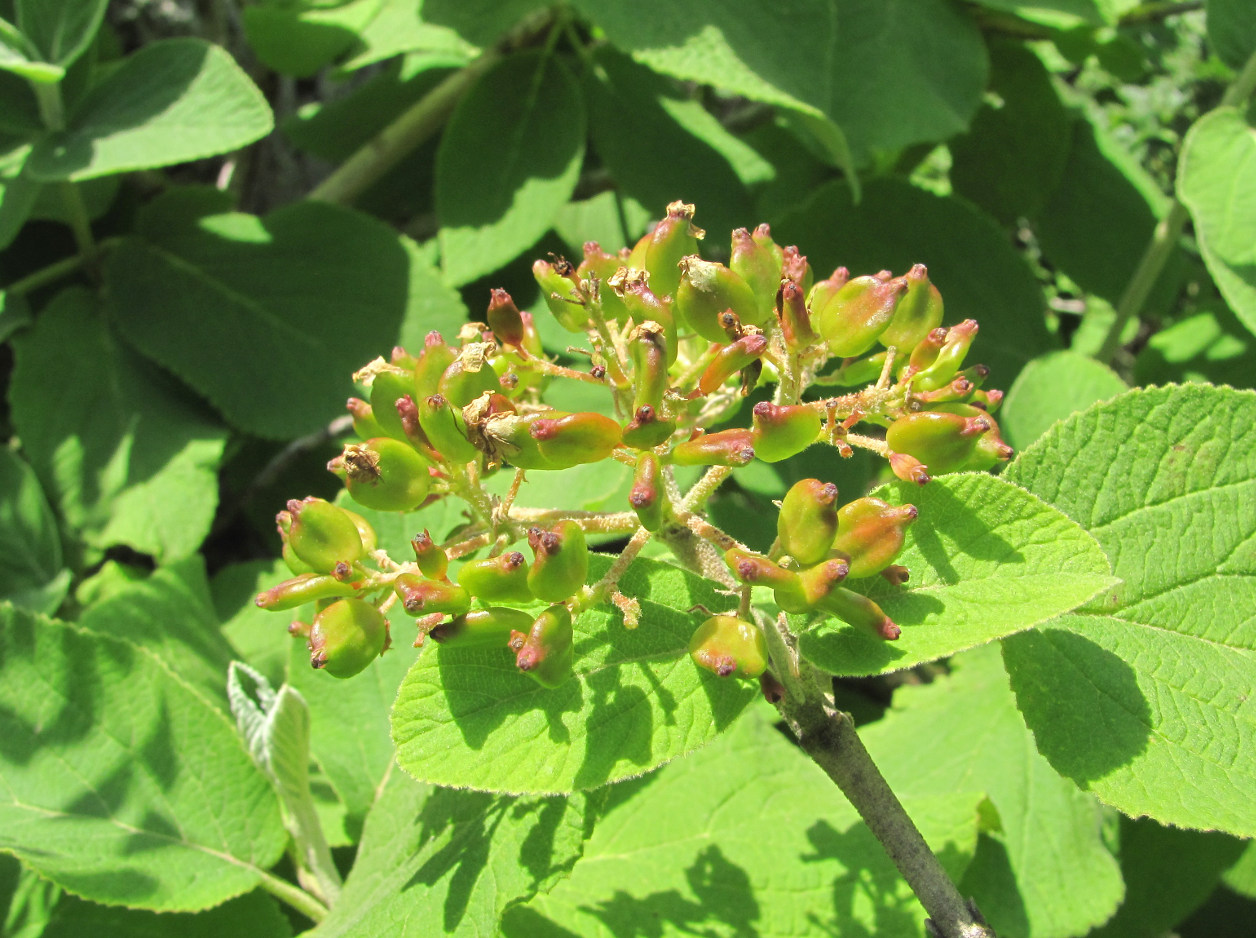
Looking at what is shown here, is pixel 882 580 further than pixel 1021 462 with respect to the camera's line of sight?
No

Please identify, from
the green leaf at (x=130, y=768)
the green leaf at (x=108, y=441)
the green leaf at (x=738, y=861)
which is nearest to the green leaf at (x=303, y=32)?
the green leaf at (x=108, y=441)

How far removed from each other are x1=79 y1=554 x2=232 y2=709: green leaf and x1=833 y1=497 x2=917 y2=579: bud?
165cm

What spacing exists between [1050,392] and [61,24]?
267cm

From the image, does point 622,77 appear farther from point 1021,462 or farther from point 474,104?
point 1021,462

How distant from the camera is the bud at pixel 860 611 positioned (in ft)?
3.68

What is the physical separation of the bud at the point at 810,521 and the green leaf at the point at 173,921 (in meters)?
1.39

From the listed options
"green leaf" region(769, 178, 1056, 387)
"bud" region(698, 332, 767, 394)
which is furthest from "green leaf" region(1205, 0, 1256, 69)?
"bud" region(698, 332, 767, 394)

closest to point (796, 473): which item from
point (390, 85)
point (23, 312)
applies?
point (390, 85)

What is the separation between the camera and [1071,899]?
6.83 ft

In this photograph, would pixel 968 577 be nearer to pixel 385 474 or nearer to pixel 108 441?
pixel 385 474

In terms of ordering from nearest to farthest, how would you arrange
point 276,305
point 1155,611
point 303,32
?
point 1155,611
point 276,305
point 303,32

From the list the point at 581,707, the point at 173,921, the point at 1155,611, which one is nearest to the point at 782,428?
the point at 581,707

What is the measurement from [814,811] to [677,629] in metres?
0.91

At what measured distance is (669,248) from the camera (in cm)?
134
